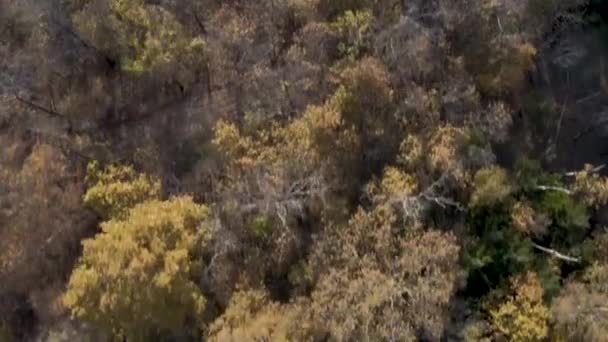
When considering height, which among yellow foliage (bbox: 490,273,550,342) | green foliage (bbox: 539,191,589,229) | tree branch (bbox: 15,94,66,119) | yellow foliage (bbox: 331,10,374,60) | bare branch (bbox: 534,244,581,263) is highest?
yellow foliage (bbox: 331,10,374,60)

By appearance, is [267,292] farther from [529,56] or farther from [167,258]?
[529,56]

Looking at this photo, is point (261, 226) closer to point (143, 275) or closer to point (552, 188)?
point (143, 275)

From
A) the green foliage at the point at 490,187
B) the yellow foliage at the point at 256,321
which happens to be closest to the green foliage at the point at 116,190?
the yellow foliage at the point at 256,321

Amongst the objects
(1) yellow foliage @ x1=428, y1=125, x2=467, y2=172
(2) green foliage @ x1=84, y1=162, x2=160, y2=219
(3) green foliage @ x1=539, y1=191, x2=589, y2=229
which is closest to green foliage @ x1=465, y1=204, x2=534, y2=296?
(3) green foliage @ x1=539, y1=191, x2=589, y2=229

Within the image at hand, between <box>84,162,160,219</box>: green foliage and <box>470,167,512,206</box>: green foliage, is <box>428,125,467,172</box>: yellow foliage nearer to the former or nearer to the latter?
<box>470,167,512,206</box>: green foliage

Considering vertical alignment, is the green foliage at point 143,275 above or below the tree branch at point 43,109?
below

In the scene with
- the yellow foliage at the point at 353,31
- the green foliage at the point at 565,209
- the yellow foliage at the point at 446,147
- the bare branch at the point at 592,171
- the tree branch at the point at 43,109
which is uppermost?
the yellow foliage at the point at 353,31

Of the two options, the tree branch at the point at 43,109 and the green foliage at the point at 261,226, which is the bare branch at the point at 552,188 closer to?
the green foliage at the point at 261,226
